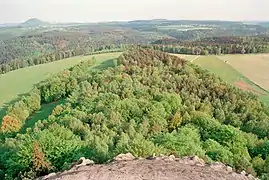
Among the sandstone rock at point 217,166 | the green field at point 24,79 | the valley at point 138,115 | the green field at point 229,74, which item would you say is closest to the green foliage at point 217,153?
the valley at point 138,115

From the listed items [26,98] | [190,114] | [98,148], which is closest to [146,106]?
[190,114]

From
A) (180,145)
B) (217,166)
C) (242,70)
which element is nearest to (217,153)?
(180,145)

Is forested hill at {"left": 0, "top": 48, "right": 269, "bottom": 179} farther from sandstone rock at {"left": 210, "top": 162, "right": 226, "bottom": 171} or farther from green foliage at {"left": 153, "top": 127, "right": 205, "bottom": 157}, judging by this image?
sandstone rock at {"left": 210, "top": 162, "right": 226, "bottom": 171}

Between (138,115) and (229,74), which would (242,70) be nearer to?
(229,74)

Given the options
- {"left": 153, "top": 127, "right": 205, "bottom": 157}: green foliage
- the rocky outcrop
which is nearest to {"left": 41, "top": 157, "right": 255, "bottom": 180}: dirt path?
the rocky outcrop

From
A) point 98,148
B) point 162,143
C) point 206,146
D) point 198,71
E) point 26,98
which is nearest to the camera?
point 98,148

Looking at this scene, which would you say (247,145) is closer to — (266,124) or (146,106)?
(266,124)
